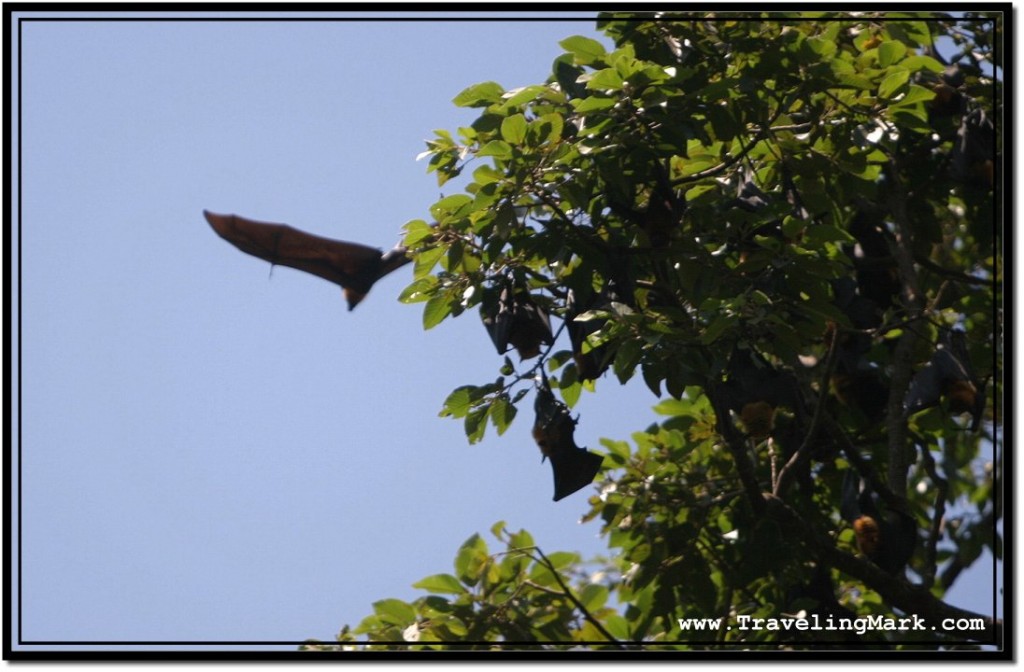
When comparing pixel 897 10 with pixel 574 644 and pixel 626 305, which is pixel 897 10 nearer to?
pixel 626 305

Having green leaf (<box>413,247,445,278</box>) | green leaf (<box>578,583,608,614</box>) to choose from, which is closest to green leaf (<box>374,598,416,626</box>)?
green leaf (<box>578,583,608,614</box>)

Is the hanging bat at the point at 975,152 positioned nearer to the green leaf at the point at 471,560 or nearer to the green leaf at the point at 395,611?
the green leaf at the point at 471,560

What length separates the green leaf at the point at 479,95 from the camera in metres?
4.30

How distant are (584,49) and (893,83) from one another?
119cm

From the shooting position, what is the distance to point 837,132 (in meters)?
4.73

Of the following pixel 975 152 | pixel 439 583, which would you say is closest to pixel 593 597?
pixel 439 583

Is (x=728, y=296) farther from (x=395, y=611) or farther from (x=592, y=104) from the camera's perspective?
(x=395, y=611)

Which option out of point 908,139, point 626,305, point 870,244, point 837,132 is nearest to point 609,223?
point 626,305

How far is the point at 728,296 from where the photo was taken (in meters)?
4.30

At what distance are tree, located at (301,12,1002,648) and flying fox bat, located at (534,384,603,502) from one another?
0.30 feet

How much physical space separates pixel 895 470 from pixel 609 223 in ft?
5.71

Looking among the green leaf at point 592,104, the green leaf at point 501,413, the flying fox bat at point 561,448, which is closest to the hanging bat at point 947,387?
the flying fox bat at point 561,448

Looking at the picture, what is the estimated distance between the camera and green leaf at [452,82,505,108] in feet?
14.1

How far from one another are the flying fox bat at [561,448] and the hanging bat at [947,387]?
1364 millimetres
